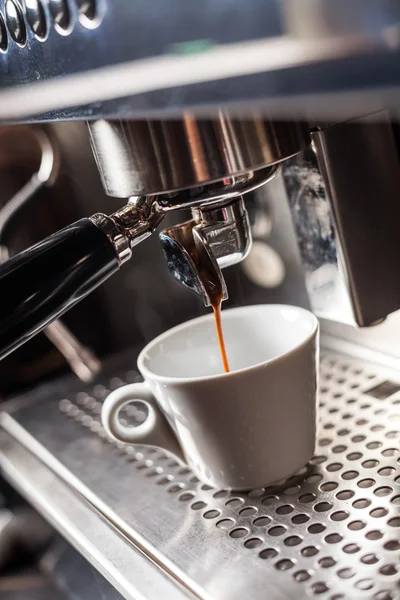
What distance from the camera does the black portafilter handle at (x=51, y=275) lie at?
359 millimetres

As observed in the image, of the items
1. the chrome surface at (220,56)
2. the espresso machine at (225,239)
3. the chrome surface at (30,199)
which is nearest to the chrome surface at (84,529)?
the espresso machine at (225,239)

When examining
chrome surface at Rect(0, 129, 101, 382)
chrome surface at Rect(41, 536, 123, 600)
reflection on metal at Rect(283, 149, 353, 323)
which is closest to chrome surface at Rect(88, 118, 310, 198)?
reflection on metal at Rect(283, 149, 353, 323)

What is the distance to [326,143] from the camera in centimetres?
43

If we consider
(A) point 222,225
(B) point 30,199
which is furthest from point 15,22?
(B) point 30,199

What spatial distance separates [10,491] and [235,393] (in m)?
0.26

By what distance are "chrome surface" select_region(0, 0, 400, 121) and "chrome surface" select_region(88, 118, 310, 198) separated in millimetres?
30

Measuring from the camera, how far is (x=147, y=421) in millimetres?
A: 496

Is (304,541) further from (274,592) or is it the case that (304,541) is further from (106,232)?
(106,232)

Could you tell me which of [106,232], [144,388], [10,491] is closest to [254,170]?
[106,232]

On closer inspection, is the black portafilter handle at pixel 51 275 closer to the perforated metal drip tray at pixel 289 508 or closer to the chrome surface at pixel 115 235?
the chrome surface at pixel 115 235

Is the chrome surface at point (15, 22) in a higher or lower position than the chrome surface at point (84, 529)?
higher

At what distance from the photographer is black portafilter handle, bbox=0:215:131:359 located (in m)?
0.36

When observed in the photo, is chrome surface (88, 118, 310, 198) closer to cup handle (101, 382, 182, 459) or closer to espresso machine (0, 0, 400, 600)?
espresso machine (0, 0, 400, 600)

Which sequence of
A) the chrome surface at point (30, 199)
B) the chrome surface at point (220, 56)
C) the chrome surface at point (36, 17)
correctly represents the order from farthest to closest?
the chrome surface at point (30, 199), the chrome surface at point (36, 17), the chrome surface at point (220, 56)
